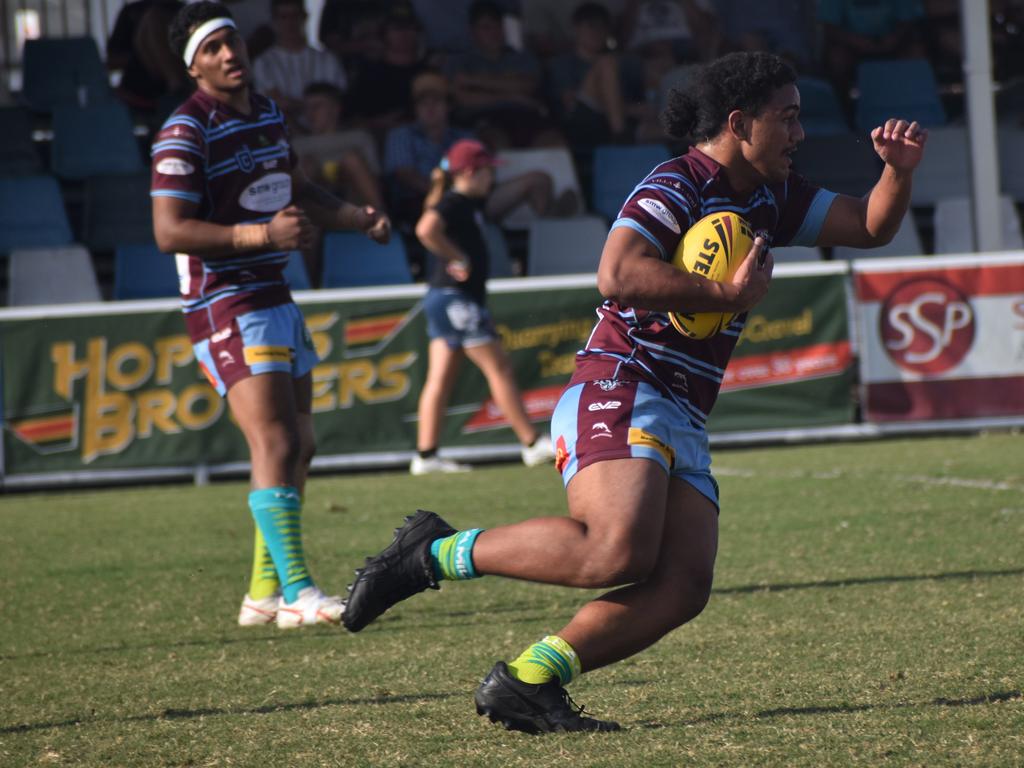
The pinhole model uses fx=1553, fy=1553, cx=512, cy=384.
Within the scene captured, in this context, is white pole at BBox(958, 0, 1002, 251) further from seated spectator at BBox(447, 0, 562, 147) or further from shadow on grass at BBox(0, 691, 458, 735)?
shadow on grass at BBox(0, 691, 458, 735)

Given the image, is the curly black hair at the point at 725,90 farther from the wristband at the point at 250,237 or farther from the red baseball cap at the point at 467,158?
the red baseball cap at the point at 467,158

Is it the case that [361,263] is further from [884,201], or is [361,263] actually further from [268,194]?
[884,201]

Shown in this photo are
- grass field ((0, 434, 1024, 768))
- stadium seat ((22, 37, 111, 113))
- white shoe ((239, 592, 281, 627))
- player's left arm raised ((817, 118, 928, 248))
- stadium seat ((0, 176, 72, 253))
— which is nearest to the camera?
grass field ((0, 434, 1024, 768))

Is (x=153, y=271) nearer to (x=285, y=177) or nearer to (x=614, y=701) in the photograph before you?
(x=285, y=177)

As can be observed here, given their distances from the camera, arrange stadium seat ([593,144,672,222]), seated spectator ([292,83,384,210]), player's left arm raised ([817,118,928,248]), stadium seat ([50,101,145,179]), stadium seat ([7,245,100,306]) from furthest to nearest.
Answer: stadium seat ([593,144,672,222]), stadium seat ([50,101,145,179]), seated spectator ([292,83,384,210]), stadium seat ([7,245,100,306]), player's left arm raised ([817,118,928,248])

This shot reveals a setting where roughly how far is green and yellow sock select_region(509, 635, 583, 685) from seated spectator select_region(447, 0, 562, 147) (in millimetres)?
11377

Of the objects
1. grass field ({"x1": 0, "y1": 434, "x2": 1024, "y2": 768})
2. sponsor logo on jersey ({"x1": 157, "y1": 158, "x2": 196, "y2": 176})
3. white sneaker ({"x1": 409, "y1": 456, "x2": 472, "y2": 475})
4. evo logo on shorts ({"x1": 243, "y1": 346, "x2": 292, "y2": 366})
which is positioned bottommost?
white sneaker ({"x1": 409, "y1": 456, "x2": 472, "y2": 475})

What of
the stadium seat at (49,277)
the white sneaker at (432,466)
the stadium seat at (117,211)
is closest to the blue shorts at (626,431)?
the white sneaker at (432,466)

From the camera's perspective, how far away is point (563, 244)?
13.8 m

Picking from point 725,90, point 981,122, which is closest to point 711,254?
point 725,90

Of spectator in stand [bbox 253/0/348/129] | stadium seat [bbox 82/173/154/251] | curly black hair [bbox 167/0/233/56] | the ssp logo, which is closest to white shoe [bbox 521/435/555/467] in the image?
the ssp logo

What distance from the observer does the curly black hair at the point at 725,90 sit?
3998 millimetres

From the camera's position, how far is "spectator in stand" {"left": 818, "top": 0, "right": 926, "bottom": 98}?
54.0 feet

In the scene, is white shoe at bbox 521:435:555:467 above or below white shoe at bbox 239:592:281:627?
below
